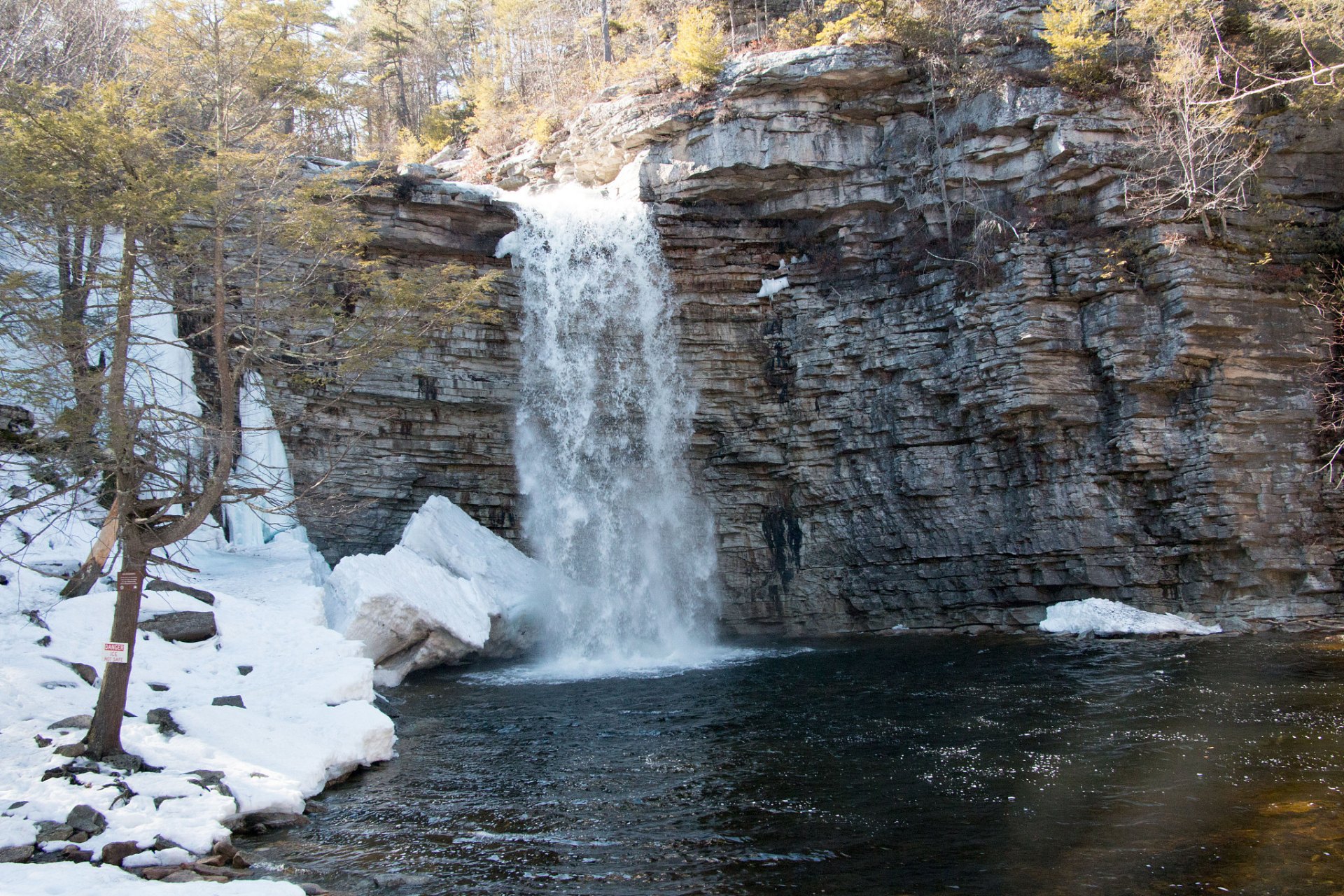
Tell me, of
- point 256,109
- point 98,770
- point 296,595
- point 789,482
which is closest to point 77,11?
point 256,109

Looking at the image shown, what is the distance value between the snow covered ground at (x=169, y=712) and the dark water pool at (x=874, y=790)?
2.18 ft

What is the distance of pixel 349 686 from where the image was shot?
38.3 feet

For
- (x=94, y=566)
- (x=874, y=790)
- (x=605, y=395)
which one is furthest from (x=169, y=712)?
(x=605, y=395)

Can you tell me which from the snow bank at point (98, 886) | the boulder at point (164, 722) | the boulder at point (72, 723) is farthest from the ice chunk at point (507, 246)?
the snow bank at point (98, 886)

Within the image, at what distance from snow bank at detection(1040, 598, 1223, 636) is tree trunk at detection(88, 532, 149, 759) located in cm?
1804

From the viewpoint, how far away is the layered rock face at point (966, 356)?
18.8 m

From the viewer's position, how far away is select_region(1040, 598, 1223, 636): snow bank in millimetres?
18641

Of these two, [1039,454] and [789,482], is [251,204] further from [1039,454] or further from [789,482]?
[1039,454]

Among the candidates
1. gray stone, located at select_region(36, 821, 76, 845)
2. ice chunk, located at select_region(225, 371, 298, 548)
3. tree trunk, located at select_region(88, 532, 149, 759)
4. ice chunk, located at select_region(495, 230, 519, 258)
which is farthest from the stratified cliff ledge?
gray stone, located at select_region(36, 821, 76, 845)

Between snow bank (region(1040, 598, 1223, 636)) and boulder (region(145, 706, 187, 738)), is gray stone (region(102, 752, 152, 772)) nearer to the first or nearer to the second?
boulder (region(145, 706, 187, 738))

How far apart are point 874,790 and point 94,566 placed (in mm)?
10237

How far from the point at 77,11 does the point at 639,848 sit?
20445mm

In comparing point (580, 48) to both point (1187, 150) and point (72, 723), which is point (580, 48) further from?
point (72, 723)

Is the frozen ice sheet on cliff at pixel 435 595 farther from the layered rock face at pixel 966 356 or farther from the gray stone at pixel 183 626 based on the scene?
the layered rock face at pixel 966 356
